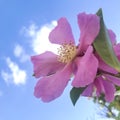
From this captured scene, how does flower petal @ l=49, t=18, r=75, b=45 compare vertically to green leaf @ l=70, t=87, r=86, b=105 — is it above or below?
above

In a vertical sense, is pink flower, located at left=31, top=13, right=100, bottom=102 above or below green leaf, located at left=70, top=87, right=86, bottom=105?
above

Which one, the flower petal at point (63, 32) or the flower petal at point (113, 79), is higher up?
the flower petal at point (63, 32)

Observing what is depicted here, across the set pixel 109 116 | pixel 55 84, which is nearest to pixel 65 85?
pixel 55 84

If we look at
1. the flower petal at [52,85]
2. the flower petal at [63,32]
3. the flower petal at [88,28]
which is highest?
the flower petal at [63,32]

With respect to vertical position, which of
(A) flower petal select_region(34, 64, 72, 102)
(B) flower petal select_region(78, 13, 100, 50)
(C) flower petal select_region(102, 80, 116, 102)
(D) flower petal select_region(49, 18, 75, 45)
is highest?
(D) flower petal select_region(49, 18, 75, 45)
